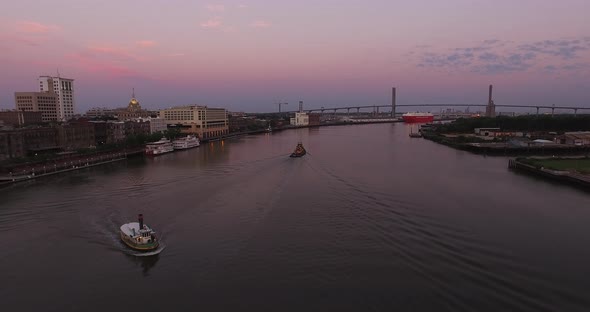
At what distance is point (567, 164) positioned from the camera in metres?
9.41

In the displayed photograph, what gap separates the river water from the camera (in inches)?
130

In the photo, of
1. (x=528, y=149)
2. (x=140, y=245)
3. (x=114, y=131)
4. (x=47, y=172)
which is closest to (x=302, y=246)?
(x=140, y=245)

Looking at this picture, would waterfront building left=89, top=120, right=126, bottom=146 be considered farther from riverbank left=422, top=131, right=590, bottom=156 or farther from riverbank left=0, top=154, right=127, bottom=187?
riverbank left=422, top=131, right=590, bottom=156

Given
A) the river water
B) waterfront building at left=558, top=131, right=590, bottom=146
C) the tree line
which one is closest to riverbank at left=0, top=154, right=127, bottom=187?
the river water

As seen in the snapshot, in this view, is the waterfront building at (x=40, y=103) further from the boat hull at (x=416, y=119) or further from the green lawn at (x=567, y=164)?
the boat hull at (x=416, y=119)

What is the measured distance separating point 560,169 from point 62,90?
97.5 ft

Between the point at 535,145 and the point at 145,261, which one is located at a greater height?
the point at 535,145

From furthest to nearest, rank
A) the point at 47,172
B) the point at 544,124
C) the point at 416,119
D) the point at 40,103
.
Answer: the point at 416,119 < the point at 40,103 < the point at 544,124 < the point at 47,172

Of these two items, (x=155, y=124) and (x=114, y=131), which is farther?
(x=155, y=124)

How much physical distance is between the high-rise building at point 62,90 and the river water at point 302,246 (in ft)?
73.1

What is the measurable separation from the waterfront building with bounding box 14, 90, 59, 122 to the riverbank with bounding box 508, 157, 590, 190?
23754 mm

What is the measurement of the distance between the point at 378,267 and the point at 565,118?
20.5 metres

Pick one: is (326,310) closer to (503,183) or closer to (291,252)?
(291,252)

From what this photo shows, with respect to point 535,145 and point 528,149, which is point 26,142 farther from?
point 535,145
